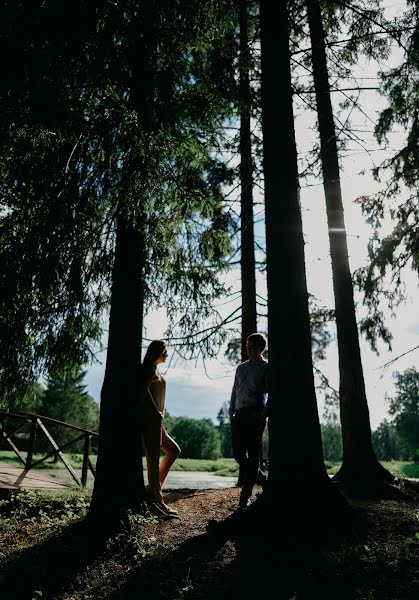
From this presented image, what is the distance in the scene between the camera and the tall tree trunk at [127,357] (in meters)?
4.45

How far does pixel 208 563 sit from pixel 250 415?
1.51 m

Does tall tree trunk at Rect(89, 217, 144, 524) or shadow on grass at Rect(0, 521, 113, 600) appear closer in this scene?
shadow on grass at Rect(0, 521, 113, 600)

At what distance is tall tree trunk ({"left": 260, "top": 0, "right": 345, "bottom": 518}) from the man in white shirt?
0.24m

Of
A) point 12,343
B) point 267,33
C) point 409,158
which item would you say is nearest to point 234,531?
point 12,343

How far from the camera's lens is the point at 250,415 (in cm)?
440

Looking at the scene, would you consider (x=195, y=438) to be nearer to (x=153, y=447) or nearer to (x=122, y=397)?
(x=153, y=447)

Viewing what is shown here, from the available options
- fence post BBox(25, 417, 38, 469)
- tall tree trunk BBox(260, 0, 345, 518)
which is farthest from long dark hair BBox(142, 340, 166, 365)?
fence post BBox(25, 417, 38, 469)

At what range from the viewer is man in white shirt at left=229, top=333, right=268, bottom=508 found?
4.31m

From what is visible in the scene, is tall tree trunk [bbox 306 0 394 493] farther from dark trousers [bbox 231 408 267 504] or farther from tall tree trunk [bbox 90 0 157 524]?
dark trousers [bbox 231 408 267 504]

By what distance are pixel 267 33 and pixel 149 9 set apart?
1506 mm

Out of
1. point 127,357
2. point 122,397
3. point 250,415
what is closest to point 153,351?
point 127,357

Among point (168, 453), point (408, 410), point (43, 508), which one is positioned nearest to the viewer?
point (168, 453)

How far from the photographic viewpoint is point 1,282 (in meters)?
4.73

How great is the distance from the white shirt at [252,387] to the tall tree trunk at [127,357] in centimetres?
118
